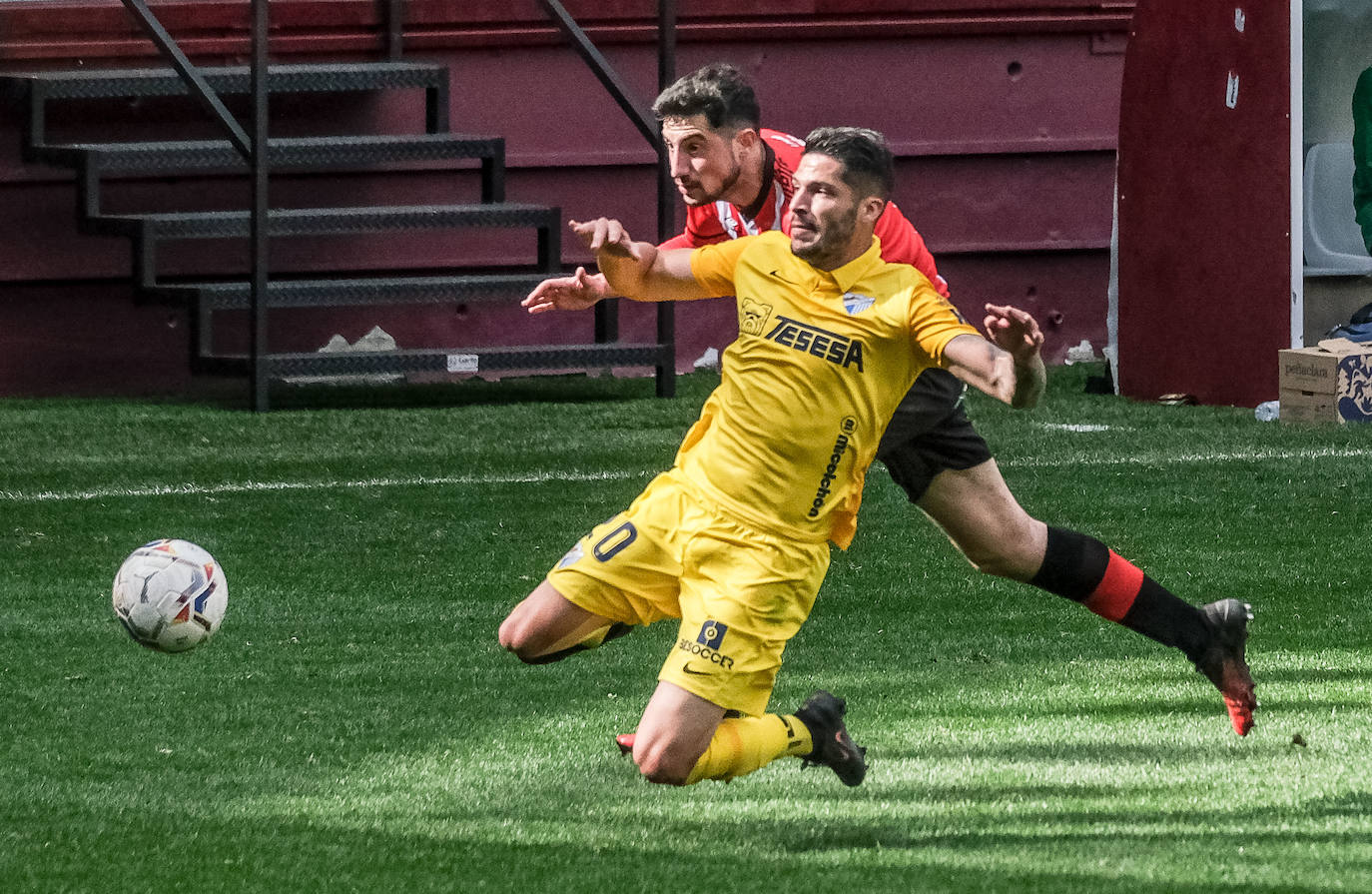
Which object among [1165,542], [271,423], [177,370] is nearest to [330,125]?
[177,370]

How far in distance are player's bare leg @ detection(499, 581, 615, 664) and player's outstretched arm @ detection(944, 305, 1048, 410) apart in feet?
3.63

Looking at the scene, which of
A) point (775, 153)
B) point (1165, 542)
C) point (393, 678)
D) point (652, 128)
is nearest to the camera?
point (775, 153)

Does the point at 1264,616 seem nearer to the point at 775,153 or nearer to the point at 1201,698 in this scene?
the point at 1201,698

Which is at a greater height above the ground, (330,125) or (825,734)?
(330,125)

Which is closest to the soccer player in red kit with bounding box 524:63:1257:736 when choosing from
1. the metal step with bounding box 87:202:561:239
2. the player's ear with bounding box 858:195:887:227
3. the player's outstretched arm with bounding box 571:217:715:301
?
the player's outstretched arm with bounding box 571:217:715:301

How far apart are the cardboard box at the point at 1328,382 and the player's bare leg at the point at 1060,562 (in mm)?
5435

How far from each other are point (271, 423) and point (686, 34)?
377 cm

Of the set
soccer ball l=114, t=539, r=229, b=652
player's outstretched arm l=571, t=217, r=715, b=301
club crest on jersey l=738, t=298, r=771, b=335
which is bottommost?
soccer ball l=114, t=539, r=229, b=652

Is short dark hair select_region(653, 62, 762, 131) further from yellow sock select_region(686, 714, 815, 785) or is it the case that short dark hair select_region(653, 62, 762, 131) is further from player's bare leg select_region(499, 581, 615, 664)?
yellow sock select_region(686, 714, 815, 785)

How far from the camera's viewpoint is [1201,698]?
19.5 ft

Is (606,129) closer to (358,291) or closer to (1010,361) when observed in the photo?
(358,291)

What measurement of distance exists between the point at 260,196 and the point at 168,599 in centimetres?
590

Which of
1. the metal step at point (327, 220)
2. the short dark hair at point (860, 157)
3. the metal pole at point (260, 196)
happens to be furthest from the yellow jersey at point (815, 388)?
the metal step at point (327, 220)

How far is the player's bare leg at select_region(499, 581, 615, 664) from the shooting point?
514 cm
